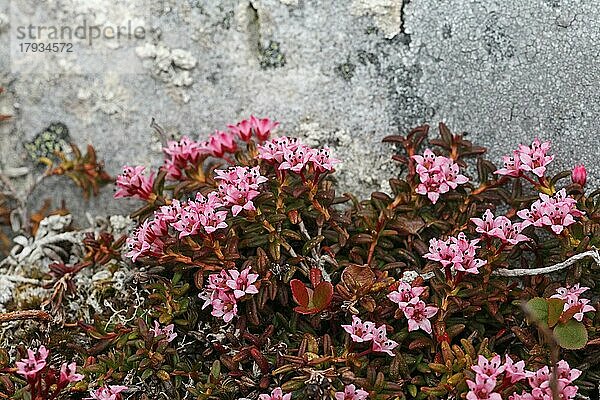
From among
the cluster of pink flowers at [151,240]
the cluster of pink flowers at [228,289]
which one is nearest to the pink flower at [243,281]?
the cluster of pink flowers at [228,289]

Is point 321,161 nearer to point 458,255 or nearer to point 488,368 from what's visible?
point 458,255

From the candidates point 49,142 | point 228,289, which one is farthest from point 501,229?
point 49,142

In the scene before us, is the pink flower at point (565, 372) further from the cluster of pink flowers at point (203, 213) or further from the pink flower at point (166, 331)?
the pink flower at point (166, 331)

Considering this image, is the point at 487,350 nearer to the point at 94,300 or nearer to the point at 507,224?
the point at 507,224

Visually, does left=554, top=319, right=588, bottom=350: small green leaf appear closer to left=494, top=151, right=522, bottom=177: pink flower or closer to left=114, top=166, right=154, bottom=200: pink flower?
left=494, top=151, right=522, bottom=177: pink flower

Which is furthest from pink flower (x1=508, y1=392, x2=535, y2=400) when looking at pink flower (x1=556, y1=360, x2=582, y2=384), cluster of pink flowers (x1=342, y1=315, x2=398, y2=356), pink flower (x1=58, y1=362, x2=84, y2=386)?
pink flower (x1=58, y1=362, x2=84, y2=386)

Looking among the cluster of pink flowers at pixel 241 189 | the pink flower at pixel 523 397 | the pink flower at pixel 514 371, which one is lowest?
the pink flower at pixel 523 397
